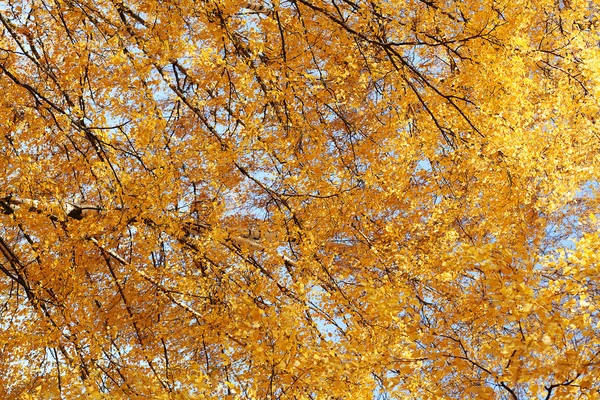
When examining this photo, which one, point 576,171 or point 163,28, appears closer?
point 163,28

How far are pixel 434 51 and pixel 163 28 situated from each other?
353cm

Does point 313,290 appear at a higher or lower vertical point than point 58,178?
lower

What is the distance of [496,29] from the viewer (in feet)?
13.1

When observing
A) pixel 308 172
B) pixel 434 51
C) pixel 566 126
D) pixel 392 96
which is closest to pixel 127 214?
pixel 308 172

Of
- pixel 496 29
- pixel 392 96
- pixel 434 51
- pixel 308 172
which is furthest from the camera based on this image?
pixel 434 51

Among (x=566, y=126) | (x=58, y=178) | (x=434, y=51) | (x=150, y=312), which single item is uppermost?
(x=434, y=51)

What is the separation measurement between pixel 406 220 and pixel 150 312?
9.37 ft

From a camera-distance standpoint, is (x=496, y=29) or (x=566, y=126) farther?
(x=566, y=126)

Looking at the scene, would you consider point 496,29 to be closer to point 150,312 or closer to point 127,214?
point 127,214

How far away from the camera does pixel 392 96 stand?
16.0 feet

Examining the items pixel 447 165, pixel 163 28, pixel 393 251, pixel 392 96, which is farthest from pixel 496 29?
pixel 163 28

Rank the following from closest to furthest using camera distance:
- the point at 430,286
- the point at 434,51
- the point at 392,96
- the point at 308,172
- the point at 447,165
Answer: the point at 308,172 < the point at 392,96 < the point at 447,165 < the point at 430,286 < the point at 434,51

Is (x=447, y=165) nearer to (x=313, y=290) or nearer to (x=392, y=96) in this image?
(x=392, y=96)

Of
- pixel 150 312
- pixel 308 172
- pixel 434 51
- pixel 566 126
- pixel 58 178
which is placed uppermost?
pixel 434 51
